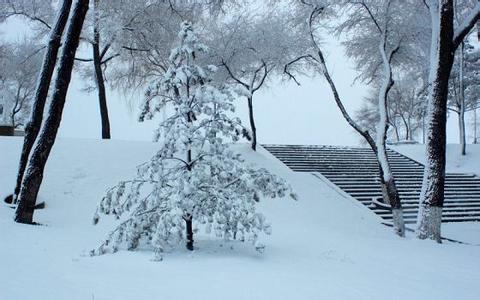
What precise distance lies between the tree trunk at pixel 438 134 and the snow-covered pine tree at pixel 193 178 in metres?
4.72

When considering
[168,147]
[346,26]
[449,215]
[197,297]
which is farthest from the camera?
[449,215]

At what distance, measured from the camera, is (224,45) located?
17344mm

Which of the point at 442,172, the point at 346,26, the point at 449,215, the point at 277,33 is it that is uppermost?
the point at 277,33

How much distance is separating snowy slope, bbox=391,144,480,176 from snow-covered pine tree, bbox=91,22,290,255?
1790 centimetres

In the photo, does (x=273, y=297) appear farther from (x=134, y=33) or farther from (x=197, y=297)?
(x=134, y=33)

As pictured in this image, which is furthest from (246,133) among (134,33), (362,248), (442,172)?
(134,33)

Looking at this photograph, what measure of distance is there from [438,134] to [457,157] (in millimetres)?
15694

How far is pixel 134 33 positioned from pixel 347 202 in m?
11.8

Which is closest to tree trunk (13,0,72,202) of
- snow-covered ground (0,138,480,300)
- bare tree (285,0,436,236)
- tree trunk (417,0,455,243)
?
snow-covered ground (0,138,480,300)

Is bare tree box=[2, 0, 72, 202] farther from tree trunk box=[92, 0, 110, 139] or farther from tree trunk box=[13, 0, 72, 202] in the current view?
tree trunk box=[92, 0, 110, 139]

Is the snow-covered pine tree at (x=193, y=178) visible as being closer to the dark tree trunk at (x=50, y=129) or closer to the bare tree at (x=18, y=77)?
the dark tree trunk at (x=50, y=129)

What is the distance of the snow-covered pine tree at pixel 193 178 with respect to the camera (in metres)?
5.61

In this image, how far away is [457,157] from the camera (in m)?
22.5

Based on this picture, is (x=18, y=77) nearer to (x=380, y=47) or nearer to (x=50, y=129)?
(x=50, y=129)
